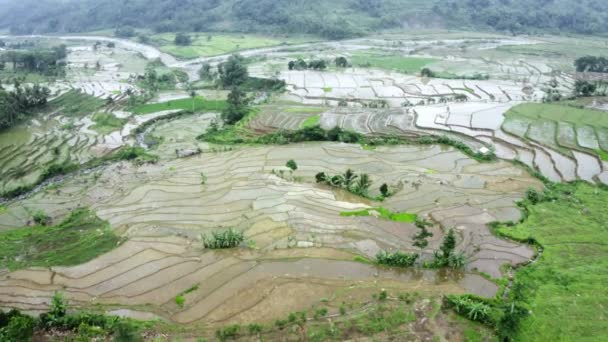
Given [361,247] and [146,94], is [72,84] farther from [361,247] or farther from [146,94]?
[361,247]

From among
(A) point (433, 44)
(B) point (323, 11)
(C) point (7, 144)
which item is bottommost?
(C) point (7, 144)

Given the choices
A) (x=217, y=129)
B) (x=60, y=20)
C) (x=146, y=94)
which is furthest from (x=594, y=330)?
(x=60, y=20)

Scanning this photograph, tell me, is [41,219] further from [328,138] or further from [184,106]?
[184,106]

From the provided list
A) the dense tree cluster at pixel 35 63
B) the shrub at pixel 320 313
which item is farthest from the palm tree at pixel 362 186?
the dense tree cluster at pixel 35 63

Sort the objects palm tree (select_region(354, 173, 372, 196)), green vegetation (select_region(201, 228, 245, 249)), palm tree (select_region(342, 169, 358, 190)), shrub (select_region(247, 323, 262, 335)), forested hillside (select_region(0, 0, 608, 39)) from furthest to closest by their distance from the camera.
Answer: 1. forested hillside (select_region(0, 0, 608, 39))
2. palm tree (select_region(342, 169, 358, 190))
3. palm tree (select_region(354, 173, 372, 196))
4. green vegetation (select_region(201, 228, 245, 249))
5. shrub (select_region(247, 323, 262, 335))

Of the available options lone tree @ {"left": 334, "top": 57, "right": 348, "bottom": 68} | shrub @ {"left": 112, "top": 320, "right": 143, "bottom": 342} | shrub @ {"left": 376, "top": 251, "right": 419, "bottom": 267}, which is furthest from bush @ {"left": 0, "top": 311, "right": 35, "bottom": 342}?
lone tree @ {"left": 334, "top": 57, "right": 348, "bottom": 68}

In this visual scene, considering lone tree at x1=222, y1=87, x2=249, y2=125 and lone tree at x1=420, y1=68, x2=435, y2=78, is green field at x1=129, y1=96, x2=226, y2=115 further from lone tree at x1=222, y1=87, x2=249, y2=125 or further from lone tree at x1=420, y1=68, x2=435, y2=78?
lone tree at x1=420, y1=68, x2=435, y2=78
